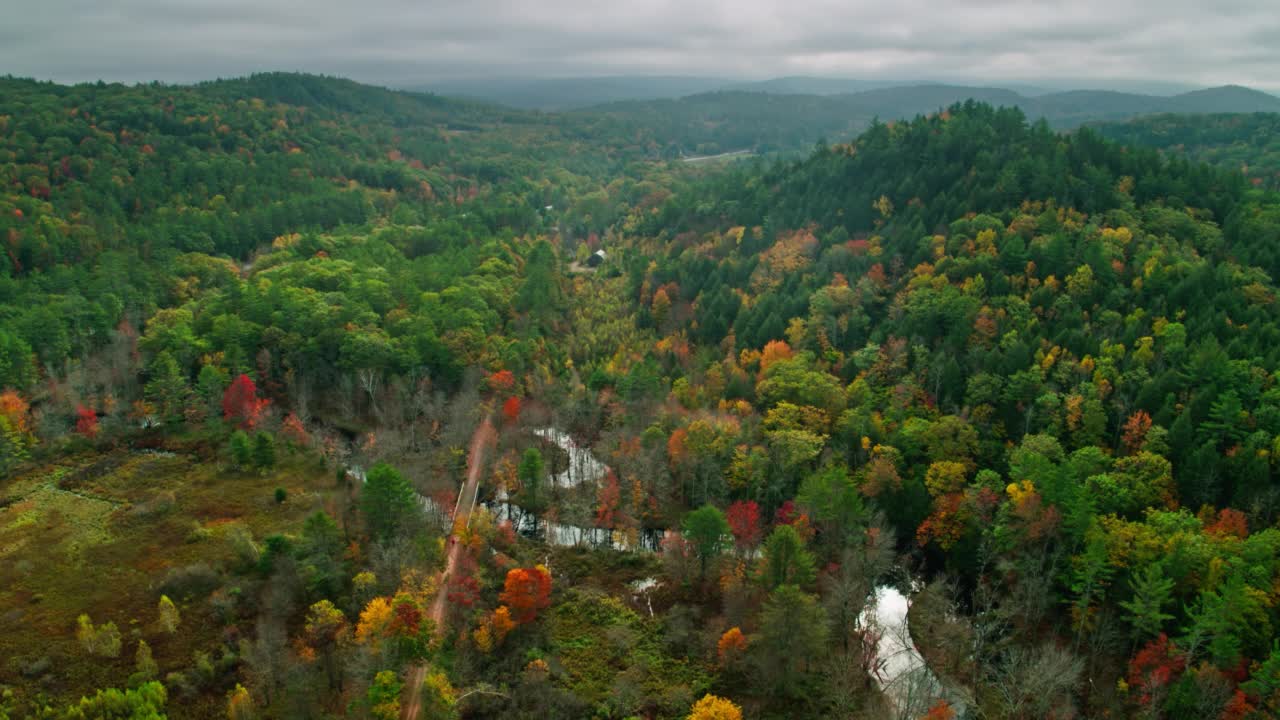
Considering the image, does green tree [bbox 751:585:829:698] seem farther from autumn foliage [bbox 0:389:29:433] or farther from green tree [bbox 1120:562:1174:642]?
autumn foliage [bbox 0:389:29:433]

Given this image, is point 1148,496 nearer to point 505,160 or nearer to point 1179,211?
point 1179,211

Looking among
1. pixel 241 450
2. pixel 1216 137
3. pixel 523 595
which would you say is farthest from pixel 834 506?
pixel 1216 137

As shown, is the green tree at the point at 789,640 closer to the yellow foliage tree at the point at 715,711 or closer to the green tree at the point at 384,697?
the yellow foliage tree at the point at 715,711

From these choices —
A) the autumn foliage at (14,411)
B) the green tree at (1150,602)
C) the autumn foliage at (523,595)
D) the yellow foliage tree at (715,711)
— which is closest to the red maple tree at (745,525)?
the autumn foliage at (523,595)

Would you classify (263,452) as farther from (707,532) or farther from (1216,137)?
(1216,137)

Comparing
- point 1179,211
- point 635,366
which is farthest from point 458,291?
point 1179,211

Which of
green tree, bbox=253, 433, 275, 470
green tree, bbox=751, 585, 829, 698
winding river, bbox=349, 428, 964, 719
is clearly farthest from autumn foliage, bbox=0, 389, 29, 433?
green tree, bbox=751, 585, 829, 698

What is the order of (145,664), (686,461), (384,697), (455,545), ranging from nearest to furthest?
(384,697) → (145,664) → (455,545) → (686,461)
